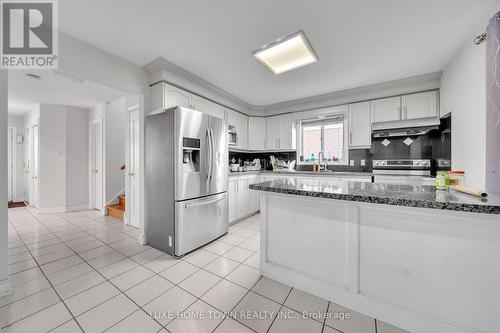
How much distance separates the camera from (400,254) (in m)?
1.27

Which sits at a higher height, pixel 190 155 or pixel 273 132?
pixel 273 132

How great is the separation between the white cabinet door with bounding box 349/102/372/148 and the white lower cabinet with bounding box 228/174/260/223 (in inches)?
83.6

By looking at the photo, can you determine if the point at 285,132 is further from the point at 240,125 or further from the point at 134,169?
the point at 134,169

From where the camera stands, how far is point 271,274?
183 centimetres

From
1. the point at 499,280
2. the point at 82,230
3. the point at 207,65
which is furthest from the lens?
the point at 82,230

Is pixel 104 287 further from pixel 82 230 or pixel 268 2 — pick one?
pixel 268 2

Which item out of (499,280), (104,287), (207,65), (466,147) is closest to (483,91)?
(466,147)

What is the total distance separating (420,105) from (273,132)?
8.80 feet

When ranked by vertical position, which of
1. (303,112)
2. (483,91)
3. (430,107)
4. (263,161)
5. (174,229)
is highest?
(303,112)

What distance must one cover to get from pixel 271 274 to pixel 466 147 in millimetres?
2606

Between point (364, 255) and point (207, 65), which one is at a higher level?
point (207, 65)

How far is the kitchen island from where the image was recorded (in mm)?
1069

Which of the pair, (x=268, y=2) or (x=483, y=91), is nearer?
(x=268, y=2)

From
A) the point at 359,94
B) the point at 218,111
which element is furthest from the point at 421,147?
the point at 218,111
